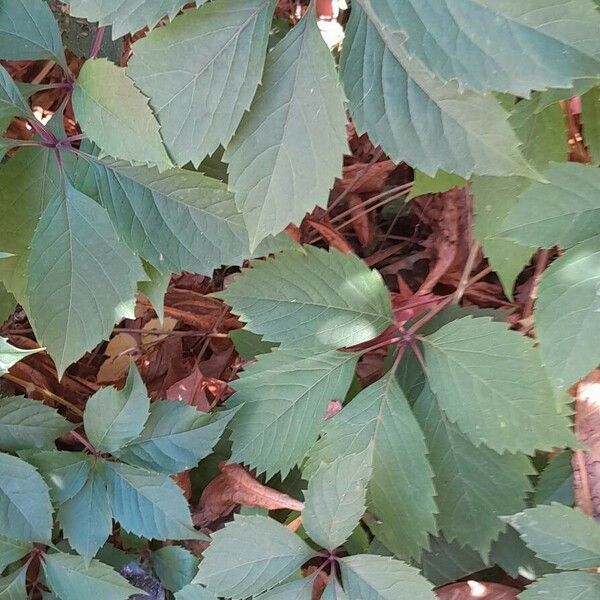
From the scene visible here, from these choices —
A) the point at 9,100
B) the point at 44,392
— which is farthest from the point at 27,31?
the point at 44,392

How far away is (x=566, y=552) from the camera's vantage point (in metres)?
0.94

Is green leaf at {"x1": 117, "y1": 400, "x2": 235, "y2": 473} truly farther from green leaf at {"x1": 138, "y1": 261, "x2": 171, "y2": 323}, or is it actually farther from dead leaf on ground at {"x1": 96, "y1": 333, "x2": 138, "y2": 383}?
dead leaf on ground at {"x1": 96, "y1": 333, "x2": 138, "y2": 383}

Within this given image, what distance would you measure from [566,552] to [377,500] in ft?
0.95

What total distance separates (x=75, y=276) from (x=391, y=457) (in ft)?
1.90

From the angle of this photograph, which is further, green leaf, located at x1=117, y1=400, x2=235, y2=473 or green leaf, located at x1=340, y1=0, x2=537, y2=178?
green leaf, located at x1=117, y1=400, x2=235, y2=473

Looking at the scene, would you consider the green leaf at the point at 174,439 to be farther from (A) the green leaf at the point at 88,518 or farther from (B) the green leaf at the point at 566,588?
(B) the green leaf at the point at 566,588

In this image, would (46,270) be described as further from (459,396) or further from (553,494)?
(553,494)

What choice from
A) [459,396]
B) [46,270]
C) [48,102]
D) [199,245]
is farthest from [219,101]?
[48,102]

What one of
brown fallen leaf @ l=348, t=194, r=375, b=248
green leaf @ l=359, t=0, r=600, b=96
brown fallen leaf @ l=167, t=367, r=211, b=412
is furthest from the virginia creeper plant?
brown fallen leaf @ l=348, t=194, r=375, b=248

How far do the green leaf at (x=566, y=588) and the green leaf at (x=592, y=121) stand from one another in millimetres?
617

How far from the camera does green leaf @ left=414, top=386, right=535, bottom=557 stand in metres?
1.06

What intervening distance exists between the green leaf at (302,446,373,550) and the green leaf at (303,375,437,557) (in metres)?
0.06

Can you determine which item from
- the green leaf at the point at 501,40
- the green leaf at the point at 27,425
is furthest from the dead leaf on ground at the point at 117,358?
the green leaf at the point at 501,40

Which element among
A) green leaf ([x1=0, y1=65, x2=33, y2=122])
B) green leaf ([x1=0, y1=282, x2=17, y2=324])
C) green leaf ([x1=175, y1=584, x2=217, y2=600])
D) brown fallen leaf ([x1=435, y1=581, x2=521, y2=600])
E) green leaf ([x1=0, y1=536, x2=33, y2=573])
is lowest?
brown fallen leaf ([x1=435, y1=581, x2=521, y2=600])
